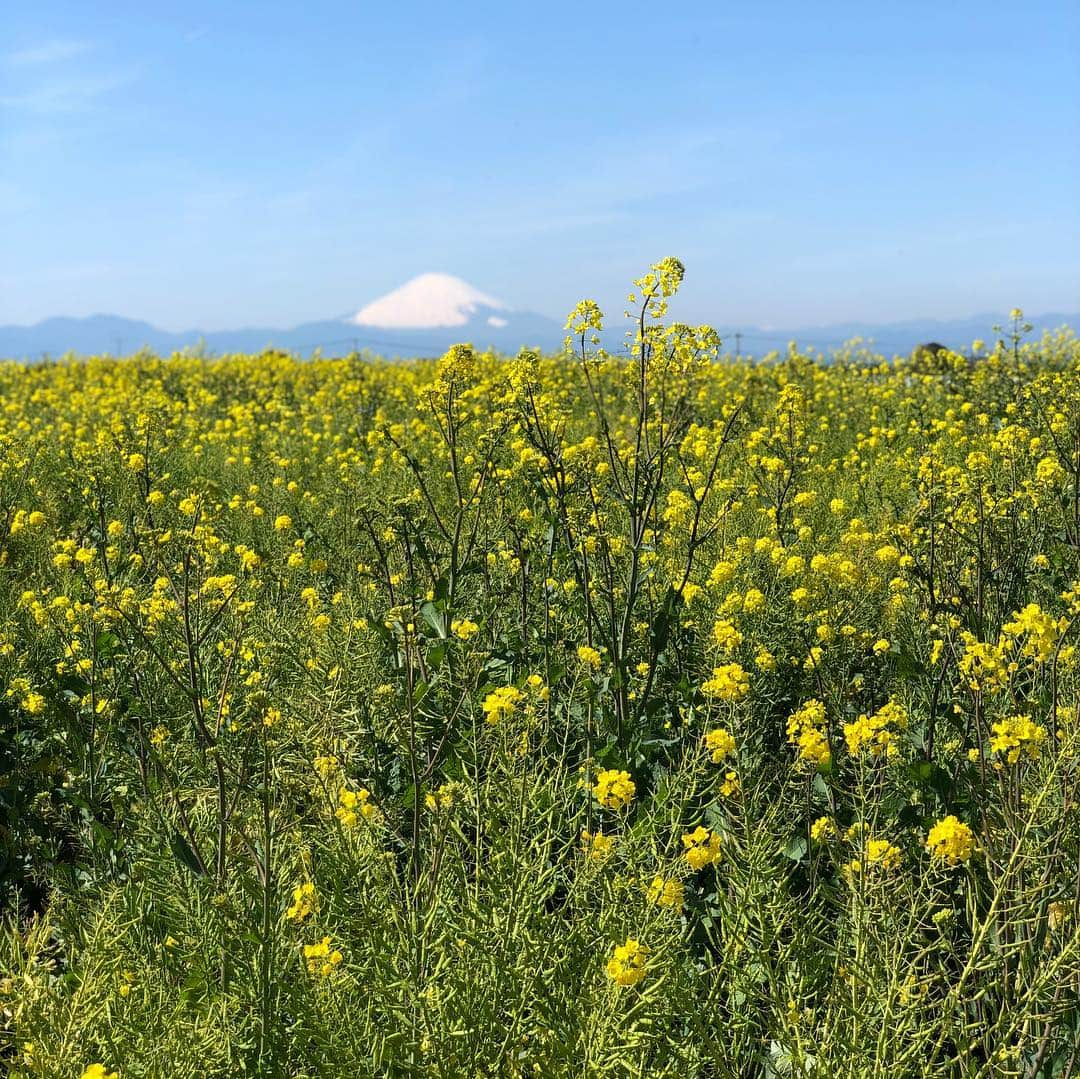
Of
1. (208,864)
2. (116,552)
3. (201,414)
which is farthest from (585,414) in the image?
(208,864)

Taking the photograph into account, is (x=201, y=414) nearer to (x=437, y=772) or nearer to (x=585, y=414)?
(x=585, y=414)

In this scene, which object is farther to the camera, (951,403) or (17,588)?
(951,403)

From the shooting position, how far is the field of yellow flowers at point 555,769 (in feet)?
6.27

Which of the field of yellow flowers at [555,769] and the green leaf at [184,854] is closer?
the field of yellow flowers at [555,769]

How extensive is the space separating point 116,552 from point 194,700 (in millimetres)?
2726

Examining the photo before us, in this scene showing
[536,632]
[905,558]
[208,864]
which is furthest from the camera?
[536,632]

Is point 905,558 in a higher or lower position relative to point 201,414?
lower

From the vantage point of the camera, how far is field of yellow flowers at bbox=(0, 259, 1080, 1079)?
191 cm

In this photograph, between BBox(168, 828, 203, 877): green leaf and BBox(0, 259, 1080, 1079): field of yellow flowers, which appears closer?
BBox(0, 259, 1080, 1079): field of yellow flowers

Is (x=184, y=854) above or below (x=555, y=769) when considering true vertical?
below

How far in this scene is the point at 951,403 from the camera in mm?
9492

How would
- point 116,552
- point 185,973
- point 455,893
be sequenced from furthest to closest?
1. point 116,552
2. point 185,973
3. point 455,893

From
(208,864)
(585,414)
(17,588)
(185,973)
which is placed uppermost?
(585,414)

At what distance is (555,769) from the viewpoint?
2648 millimetres
